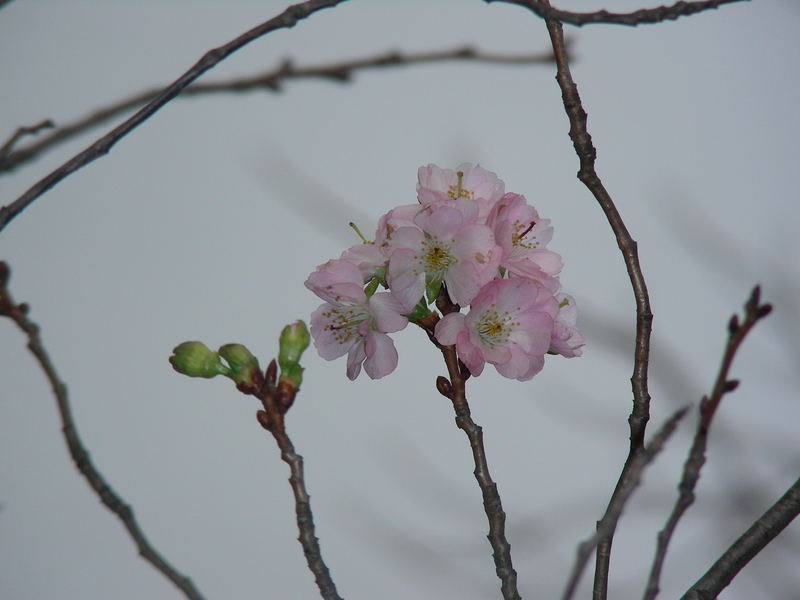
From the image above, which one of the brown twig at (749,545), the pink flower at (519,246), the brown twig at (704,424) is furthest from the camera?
the pink flower at (519,246)

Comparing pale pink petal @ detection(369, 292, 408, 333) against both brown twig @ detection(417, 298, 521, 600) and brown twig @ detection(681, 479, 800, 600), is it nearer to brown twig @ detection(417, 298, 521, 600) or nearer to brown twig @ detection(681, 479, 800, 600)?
brown twig @ detection(417, 298, 521, 600)

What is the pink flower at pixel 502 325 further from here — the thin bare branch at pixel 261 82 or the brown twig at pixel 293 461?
the thin bare branch at pixel 261 82

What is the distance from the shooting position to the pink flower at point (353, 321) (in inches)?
19.1

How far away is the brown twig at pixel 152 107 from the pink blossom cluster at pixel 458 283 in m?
0.15

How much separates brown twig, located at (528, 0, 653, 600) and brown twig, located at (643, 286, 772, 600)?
0.12 meters

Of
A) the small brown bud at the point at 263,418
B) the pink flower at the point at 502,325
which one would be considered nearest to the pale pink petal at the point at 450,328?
the pink flower at the point at 502,325

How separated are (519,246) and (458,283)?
0.07 m

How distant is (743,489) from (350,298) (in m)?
0.78

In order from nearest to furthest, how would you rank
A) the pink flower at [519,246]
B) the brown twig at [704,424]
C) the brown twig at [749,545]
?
the brown twig at [704,424] < the brown twig at [749,545] < the pink flower at [519,246]

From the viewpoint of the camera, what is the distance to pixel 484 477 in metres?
0.42

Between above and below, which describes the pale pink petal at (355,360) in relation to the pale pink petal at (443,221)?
below

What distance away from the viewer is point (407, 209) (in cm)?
49

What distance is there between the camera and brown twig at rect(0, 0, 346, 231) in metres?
0.32

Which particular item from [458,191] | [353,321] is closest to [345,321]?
[353,321]
